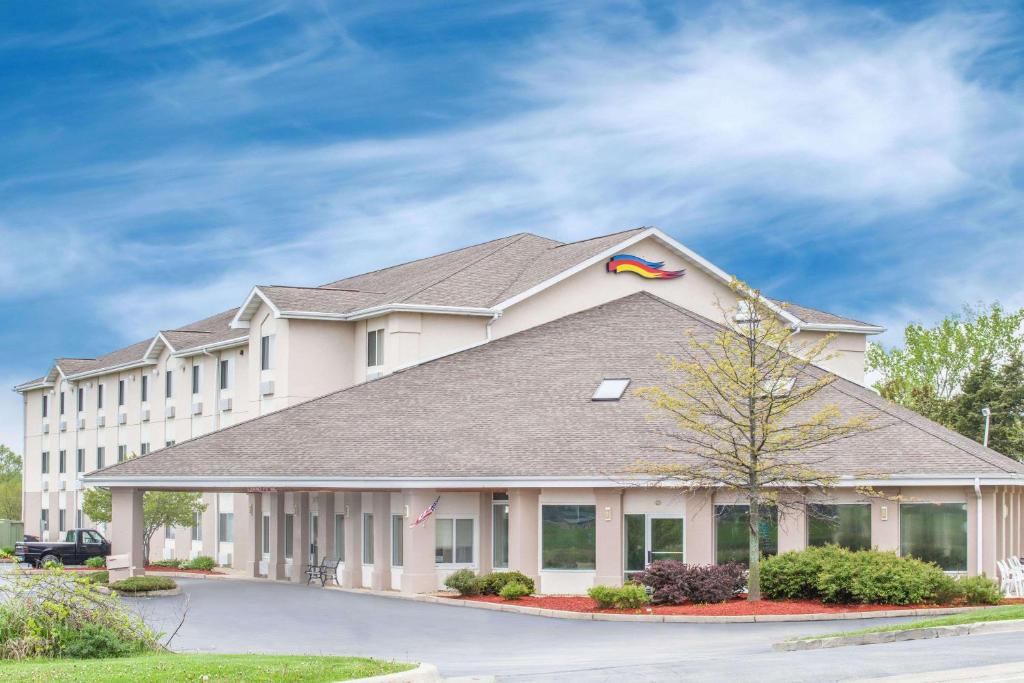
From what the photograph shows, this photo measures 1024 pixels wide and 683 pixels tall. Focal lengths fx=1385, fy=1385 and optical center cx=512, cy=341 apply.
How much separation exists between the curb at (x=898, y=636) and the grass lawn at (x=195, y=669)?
292 inches

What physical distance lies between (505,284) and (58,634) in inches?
1188

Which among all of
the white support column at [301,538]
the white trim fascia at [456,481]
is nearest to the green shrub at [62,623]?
the white trim fascia at [456,481]

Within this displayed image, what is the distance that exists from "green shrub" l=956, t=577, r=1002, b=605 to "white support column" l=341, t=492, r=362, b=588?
18.1 meters

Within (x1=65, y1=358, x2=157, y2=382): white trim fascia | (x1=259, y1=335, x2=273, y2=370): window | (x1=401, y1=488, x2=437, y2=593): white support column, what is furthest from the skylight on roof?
(x1=65, y1=358, x2=157, y2=382): white trim fascia

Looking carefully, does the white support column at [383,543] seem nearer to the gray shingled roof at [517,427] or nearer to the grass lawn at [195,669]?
the gray shingled roof at [517,427]

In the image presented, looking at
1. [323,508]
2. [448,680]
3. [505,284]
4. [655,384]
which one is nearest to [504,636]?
[448,680]

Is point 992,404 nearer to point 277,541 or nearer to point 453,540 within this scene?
point 277,541

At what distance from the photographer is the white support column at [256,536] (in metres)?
51.1

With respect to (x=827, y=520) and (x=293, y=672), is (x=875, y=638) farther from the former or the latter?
(x=827, y=520)

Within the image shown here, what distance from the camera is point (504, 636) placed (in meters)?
27.8

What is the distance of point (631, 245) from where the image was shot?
161ft

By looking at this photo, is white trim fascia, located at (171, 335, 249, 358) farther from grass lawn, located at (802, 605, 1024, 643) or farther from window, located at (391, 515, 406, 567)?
grass lawn, located at (802, 605, 1024, 643)

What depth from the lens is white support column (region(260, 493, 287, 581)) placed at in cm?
4875

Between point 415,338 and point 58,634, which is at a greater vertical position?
point 415,338
